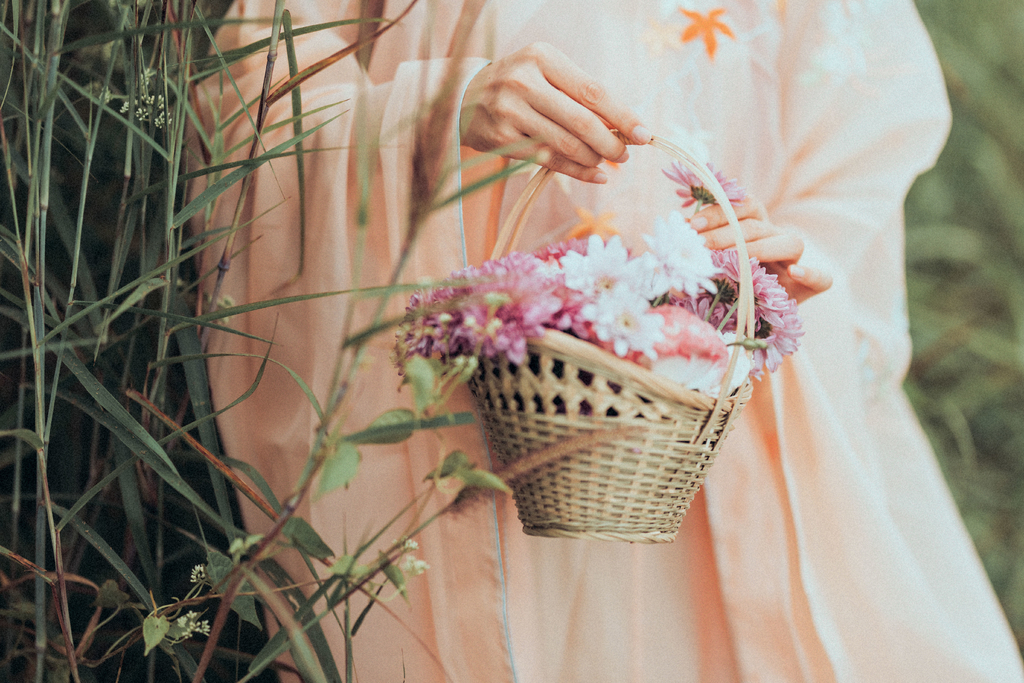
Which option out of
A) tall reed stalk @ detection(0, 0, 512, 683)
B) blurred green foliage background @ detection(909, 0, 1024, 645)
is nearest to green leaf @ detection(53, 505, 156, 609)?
tall reed stalk @ detection(0, 0, 512, 683)

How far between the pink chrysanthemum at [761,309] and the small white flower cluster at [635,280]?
37 mm

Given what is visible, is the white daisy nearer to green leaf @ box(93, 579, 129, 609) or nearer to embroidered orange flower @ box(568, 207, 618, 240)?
embroidered orange flower @ box(568, 207, 618, 240)

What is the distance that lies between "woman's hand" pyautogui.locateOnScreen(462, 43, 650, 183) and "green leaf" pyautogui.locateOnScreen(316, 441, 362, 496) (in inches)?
9.6

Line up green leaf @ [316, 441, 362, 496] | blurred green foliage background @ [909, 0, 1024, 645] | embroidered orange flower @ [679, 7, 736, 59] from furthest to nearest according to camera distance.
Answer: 1. blurred green foliage background @ [909, 0, 1024, 645]
2. embroidered orange flower @ [679, 7, 736, 59]
3. green leaf @ [316, 441, 362, 496]

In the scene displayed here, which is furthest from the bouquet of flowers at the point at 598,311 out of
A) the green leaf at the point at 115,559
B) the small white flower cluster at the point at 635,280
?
the green leaf at the point at 115,559

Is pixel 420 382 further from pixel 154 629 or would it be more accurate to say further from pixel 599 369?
pixel 154 629

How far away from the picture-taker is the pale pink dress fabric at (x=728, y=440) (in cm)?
54

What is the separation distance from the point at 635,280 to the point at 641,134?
121mm

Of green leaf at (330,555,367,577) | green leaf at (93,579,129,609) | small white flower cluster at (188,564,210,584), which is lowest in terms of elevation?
green leaf at (93,579,129,609)

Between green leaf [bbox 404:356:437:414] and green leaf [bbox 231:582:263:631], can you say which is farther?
green leaf [bbox 231:582:263:631]

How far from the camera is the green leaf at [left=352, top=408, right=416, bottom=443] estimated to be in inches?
12.1

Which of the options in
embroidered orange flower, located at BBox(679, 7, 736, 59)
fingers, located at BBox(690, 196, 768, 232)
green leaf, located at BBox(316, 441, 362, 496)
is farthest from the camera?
embroidered orange flower, located at BBox(679, 7, 736, 59)

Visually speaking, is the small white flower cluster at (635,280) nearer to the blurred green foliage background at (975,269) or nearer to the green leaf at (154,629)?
the green leaf at (154,629)

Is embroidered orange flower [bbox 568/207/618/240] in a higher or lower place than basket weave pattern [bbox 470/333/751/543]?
higher
